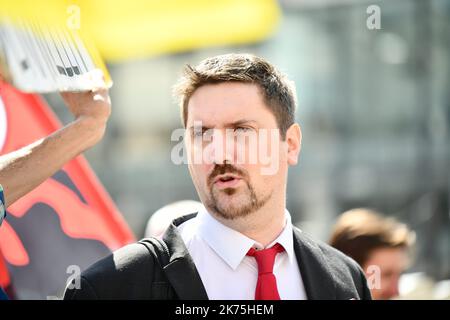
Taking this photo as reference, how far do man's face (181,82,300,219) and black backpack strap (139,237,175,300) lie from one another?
0.49 ft

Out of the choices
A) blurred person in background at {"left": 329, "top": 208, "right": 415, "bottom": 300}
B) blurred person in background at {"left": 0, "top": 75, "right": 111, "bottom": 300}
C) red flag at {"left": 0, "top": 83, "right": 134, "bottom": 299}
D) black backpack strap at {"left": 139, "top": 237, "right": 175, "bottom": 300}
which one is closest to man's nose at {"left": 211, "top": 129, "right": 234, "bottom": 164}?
black backpack strap at {"left": 139, "top": 237, "right": 175, "bottom": 300}

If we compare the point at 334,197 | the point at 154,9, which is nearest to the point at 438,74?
the point at 334,197

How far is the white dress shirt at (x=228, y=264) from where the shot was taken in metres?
1.98

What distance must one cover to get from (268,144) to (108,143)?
616 inches

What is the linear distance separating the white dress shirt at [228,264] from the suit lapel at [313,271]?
0.03m

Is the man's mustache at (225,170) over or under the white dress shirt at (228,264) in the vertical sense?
over

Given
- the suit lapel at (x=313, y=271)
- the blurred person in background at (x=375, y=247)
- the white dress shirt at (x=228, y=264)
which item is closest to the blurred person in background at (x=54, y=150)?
the white dress shirt at (x=228, y=264)

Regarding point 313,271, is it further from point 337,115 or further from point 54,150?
point 337,115

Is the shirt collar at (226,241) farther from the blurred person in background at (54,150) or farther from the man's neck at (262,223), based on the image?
the blurred person in background at (54,150)

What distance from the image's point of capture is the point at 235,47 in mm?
14445

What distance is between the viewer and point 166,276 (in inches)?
76.3

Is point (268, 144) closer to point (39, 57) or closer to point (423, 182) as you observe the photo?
point (39, 57)

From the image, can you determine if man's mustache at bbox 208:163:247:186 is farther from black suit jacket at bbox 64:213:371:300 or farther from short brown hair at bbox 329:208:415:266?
short brown hair at bbox 329:208:415:266

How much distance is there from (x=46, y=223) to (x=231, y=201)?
102 cm
